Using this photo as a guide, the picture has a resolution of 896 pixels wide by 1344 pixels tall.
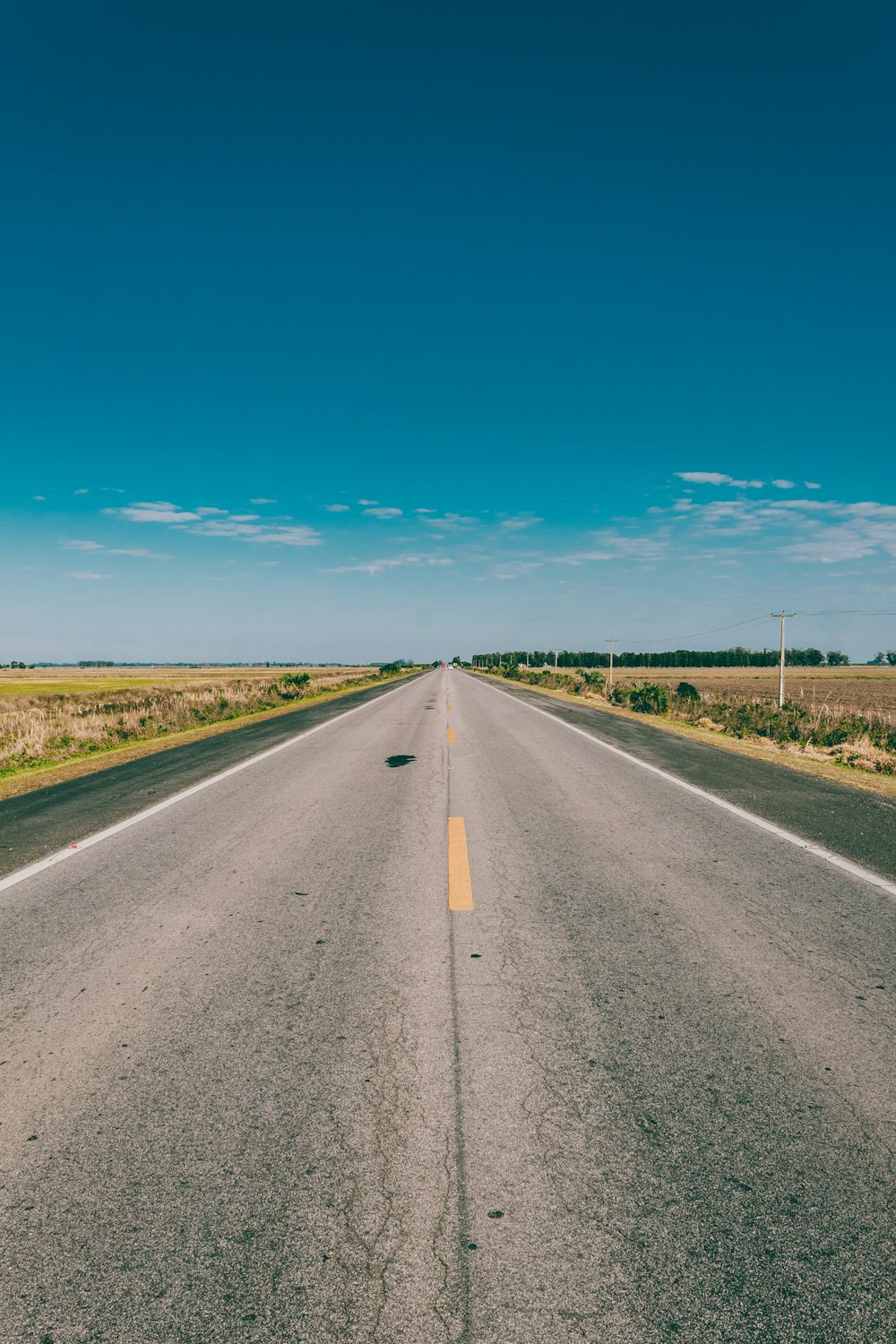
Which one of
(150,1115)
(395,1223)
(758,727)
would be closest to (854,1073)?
(395,1223)

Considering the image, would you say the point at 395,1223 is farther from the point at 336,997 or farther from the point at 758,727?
the point at 758,727

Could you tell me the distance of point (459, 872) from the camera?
19.3 ft

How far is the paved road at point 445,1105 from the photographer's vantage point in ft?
6.59

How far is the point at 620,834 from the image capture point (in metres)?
7.09

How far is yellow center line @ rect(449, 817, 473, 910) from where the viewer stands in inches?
204

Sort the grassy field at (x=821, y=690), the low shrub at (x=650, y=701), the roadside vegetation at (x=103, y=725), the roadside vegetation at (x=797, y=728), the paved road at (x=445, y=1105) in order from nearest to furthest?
1. the paved road at (x=445, y=1105)
2. the roadside vegetation at (x=797, y=728)
3. the roadside vegetation at (x=103, y=725)
4. the low shrub at (x=650, y=701)
5. the grassy field at (x=821, y=690)

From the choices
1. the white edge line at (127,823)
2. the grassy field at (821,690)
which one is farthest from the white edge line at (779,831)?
the grassy field at (821,690)

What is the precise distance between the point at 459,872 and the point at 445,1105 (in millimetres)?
3023

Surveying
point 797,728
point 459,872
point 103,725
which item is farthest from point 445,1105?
point 103,725

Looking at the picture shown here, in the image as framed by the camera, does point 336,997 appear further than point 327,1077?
Yes

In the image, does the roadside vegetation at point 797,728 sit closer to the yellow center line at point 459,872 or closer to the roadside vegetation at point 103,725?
the yellow center line at point 459,872

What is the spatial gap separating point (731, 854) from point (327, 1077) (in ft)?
15.3

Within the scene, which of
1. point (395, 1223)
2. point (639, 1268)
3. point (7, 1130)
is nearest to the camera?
point (639, 1268)

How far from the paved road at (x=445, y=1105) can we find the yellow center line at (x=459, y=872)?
0.11 metres
